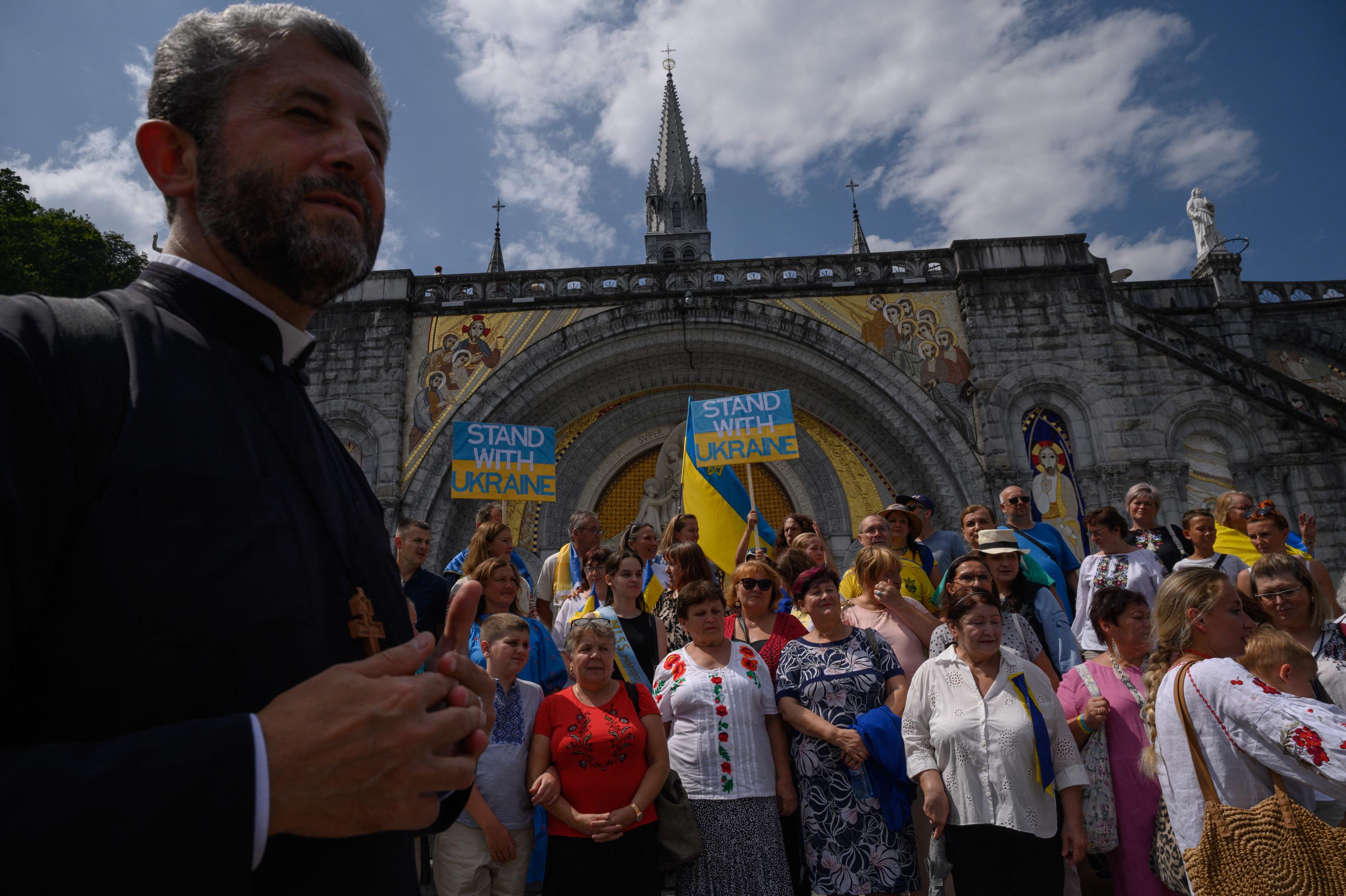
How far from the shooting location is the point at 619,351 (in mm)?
13625

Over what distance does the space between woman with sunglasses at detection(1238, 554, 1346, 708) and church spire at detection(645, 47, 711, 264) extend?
3292cm

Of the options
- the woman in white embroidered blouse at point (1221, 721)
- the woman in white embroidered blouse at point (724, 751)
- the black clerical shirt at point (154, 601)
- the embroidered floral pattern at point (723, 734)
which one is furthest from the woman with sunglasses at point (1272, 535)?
the black clerical shirt at point (154, 601)

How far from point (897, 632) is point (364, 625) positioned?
409 centimetres

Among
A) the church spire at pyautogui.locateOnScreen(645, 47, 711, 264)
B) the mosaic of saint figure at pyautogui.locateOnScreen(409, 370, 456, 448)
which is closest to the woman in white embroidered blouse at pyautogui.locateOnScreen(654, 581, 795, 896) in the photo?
the mosaic of saint figure at pyautogui.locateOnScreen(409, 370, 456, 448)

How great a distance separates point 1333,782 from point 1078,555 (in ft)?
32.8

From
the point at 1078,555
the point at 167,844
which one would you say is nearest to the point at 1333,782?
the point at 167,844

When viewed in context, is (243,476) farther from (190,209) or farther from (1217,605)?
(1217,605)

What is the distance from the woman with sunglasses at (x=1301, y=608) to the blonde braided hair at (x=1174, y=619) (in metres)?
1.25

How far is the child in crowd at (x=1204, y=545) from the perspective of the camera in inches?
222

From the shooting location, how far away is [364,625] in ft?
3.78

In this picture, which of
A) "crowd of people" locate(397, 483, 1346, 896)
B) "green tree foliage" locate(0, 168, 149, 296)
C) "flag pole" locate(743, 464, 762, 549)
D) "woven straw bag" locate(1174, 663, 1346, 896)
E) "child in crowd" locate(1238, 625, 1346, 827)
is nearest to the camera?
"woven straw bag" locate(1174, 663, 1346, 896)

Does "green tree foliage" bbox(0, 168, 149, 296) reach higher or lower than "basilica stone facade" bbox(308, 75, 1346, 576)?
higher

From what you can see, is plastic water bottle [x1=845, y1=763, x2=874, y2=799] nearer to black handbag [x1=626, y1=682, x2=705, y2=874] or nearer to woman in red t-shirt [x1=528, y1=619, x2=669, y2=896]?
black handbag [x1=626, y1=682, x2=705, y2=874]

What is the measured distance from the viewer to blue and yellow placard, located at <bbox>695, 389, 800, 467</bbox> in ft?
32.6
